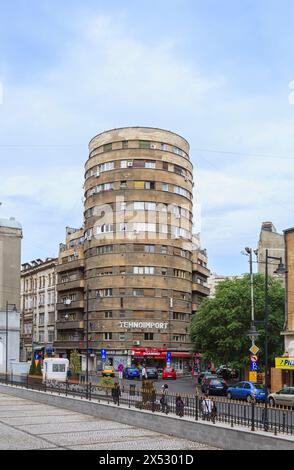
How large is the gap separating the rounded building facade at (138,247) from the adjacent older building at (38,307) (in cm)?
1570

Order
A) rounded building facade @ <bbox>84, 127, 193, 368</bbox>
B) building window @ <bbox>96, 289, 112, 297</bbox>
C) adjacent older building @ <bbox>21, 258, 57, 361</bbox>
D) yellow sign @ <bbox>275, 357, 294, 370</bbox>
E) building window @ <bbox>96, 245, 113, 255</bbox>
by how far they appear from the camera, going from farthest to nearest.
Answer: adjacent older building @ <bbox>21, 258, 57, 361</bbox> < building window @ <bbox>96, 245, 113, 255</bbox> < building window @ <bbox>96, 289, 112, 297</bbox> < rounded building facade @ <bbox>84, 127, 193, 368</bbox> < yellow sign @ <bbox>275, 357, 294, 370</bbox>

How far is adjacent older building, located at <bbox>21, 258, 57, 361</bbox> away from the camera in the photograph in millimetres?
100438

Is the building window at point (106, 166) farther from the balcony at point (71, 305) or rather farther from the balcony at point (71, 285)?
the balcony at point (71, 305)

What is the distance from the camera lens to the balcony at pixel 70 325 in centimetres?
8863

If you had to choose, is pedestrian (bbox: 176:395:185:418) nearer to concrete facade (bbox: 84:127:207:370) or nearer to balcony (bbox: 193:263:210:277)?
concrete facade (bbox: 84:127:207:370)

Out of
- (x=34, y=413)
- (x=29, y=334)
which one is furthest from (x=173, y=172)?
(x=34, y=413)

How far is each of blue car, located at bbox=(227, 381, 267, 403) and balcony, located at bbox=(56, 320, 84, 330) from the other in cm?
4815

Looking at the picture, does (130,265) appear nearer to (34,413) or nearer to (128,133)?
(128,133)

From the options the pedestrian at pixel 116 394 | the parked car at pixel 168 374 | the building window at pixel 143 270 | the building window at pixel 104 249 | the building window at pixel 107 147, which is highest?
the building window at pixel 107 147

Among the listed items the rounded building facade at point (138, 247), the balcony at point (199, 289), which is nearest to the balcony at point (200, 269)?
the balcony at point (199, 289)

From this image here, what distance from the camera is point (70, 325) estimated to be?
9062 cm

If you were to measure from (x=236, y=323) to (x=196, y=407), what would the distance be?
101ft

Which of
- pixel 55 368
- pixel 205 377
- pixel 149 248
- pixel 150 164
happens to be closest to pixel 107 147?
pixel 150 164

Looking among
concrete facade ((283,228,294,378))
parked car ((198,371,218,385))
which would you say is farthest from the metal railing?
concrete facade ((283,228,294,378))
